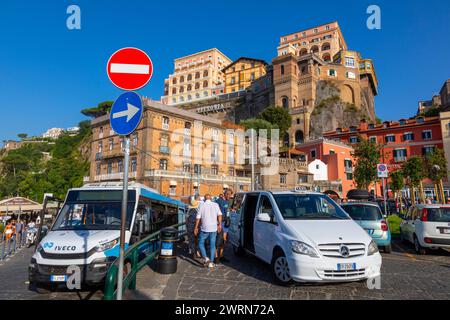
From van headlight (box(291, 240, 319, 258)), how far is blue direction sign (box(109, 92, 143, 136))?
3.41 meters

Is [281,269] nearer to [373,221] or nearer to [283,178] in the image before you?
[373,221]

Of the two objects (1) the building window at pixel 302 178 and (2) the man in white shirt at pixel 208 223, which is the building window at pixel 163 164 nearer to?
(1) the building window at pixel 302 178

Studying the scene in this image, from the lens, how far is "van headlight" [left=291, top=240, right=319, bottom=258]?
5.01m

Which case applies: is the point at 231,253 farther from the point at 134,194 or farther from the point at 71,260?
the point at 71,260

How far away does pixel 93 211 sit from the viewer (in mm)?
7066

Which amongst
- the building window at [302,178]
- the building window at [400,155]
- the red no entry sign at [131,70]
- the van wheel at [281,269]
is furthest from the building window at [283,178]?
the red no entry sign at [131,70]

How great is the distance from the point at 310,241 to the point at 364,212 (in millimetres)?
5710

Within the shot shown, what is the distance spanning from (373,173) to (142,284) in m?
20.6

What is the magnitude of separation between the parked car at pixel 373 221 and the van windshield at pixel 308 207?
3325mm

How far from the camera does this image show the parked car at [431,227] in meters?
8.79

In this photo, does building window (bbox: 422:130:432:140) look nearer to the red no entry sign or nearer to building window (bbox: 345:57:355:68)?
building window (bbox: 345:57:355:68)

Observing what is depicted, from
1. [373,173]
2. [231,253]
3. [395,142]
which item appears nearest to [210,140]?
[373,173]

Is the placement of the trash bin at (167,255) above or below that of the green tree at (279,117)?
below

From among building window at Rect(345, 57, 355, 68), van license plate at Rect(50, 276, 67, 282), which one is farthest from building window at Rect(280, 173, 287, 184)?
building window at Rect(345, 57, 355, 68)
